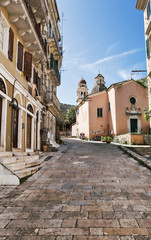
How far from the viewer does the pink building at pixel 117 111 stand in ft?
87.0

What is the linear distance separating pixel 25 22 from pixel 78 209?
8.70 metres

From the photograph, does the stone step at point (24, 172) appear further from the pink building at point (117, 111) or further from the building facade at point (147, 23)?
the pink building at point (117, 111)

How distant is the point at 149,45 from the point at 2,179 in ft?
41.5

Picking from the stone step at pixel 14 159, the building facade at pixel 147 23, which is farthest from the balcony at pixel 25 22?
the building facade at pixel 147 23

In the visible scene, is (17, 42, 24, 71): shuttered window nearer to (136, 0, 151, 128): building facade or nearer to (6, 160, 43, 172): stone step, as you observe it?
(6, 160, 43, 172): stone step

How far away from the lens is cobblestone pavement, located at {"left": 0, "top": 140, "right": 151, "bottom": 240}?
2.80 m

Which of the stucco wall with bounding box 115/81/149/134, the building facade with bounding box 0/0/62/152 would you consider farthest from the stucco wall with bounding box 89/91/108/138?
the building facade with bounding box 0/0/62/152

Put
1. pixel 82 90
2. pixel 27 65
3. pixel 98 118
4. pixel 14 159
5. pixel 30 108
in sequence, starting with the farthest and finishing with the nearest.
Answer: pixel 82 90, pixel 98 118, pixel 30 108, pixel 27 65, pixel 14 159

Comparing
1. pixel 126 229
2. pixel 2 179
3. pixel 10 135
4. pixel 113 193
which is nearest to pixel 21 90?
pixel 10 135

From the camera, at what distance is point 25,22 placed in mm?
8977

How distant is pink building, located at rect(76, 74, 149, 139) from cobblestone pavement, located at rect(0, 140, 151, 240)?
21.0m

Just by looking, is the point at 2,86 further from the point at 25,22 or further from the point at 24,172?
the point at 25,22

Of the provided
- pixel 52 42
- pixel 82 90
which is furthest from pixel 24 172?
pixel 82 90

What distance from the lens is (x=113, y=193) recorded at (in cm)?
471
